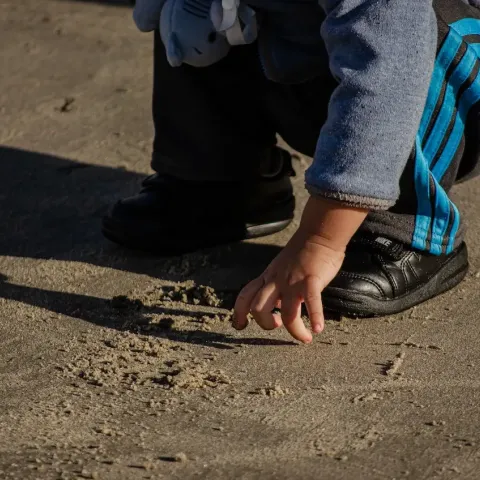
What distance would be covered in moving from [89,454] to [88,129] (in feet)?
4.99

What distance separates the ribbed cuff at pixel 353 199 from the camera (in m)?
1.68

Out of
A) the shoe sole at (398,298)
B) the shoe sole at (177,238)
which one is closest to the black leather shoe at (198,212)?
the shoe sole at (177,238)

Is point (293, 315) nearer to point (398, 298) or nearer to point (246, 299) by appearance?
point (246, 299)

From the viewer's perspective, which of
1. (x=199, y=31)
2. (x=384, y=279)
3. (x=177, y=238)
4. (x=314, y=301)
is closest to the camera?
(x=314, y=301)

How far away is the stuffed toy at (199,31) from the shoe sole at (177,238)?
351 millimetres

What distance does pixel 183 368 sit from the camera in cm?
177

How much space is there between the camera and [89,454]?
1.50m

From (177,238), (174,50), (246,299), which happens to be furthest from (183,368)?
(174,50)

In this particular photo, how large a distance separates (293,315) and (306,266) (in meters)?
0.08

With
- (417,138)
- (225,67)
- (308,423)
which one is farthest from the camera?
(225,67)

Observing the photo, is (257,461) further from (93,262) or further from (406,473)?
(93,262)

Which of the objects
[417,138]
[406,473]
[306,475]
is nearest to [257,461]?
[306,475]

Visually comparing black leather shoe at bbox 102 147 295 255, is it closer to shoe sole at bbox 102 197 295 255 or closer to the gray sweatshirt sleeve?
shoe sole at bbox 102 197 295 255

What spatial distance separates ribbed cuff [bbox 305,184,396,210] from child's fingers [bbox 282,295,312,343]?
17cm
